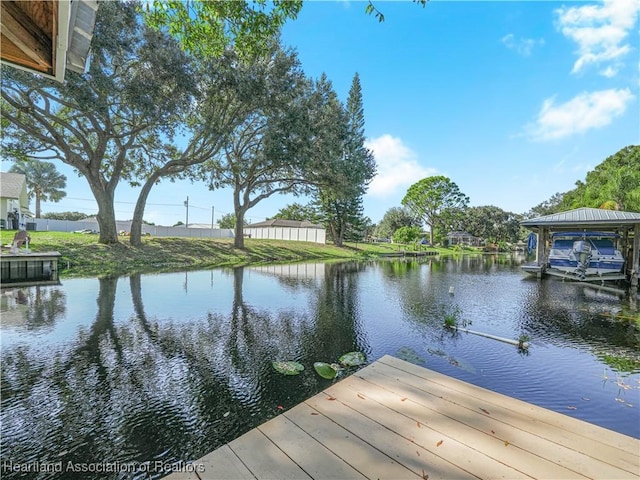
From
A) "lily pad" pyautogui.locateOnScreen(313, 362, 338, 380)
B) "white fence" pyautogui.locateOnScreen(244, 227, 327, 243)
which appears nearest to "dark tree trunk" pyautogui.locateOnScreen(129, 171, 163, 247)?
"lily pad" pyautogui.locateOnScreen(313, 362, 338, 380)

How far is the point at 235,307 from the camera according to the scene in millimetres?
7285

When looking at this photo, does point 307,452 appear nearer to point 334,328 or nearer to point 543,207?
point 334,328

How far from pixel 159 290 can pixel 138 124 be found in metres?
9.45

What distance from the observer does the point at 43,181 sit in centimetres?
3897

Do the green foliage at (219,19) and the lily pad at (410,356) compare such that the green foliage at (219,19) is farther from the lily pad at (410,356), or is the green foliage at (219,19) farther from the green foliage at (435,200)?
the green foliage at (435,200)

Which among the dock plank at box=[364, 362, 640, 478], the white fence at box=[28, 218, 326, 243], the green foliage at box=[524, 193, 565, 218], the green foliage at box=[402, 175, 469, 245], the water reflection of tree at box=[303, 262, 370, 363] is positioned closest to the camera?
the dock plank at box=[364, 362, 640, 478]

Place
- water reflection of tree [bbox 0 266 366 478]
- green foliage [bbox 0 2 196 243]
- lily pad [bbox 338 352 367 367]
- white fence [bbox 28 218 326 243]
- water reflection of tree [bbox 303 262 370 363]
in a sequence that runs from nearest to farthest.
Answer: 1. water reflection of tree [bbox 0 266 366 478]
2. lily pad [bbox 338 352 367 367]
3. water reflection of tree [bbox 303 262 370 363]
4. green foliage [bbox 0 2 196 243]
5. white fence [bbox 28 218 326 243]

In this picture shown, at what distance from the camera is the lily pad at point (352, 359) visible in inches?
168

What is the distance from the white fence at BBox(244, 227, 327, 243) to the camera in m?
33.4

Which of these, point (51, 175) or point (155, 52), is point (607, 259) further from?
point (51, 175)

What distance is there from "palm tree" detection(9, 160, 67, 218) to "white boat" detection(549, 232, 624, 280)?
53.9 meters

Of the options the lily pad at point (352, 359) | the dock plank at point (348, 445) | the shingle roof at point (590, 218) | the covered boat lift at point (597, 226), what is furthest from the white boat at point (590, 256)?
the dock plank at point (348, 445)

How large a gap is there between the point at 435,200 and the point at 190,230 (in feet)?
118

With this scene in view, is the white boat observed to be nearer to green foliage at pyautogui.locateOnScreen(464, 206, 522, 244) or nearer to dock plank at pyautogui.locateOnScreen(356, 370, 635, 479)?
dock plank at pyautogui.locateOnScreen(356, 370, 635, 479)
